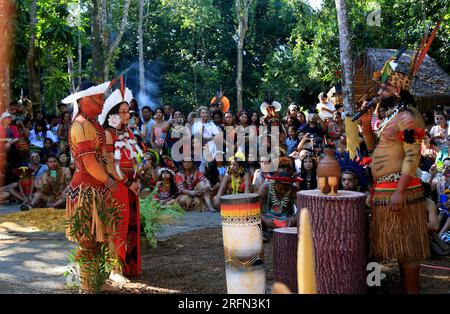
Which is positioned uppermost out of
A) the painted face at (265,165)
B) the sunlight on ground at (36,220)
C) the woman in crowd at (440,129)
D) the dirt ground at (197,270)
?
the woman in crowd at (440,129)

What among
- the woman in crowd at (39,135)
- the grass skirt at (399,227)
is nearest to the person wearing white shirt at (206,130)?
the woman in crowd at (39,135)

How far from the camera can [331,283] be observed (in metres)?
4.18

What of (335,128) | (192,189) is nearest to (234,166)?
(192,189)

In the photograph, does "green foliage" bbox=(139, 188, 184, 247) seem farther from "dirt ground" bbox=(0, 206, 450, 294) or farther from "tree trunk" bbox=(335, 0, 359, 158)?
"tree trunk" bbox=(335, 0, 359, 158)

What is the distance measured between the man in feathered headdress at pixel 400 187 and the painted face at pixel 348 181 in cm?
79

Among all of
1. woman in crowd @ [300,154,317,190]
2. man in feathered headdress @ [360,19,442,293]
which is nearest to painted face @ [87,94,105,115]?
man in feathered headdress @ [360,19,442,293]

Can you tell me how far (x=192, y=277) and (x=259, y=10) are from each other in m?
27.8

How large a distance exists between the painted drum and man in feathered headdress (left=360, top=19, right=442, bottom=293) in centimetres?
103

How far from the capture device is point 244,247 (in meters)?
4.06

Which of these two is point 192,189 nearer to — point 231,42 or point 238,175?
point 238,175

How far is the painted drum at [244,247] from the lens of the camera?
13.3 feet

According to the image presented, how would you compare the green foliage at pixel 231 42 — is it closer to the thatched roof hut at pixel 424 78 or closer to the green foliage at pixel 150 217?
the thatched roof hut at pixel 424 78

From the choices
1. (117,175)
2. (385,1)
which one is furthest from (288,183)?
(385,1)
